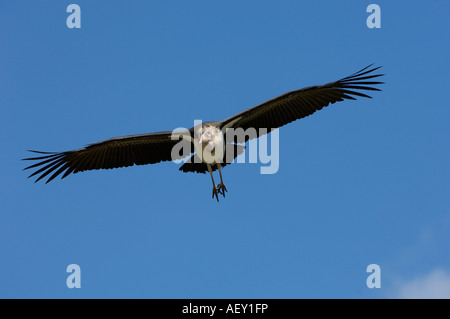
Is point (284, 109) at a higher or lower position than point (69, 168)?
higher

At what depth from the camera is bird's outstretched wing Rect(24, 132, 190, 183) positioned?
18312 millimetres

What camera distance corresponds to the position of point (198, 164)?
19000 mm

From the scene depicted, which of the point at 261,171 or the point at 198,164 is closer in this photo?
the point at 261,171

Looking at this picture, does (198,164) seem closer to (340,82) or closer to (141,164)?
(141,164)

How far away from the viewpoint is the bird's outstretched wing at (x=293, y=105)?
58.2 ft

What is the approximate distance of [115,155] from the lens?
18938mm

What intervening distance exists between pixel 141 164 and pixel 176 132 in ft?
4.80

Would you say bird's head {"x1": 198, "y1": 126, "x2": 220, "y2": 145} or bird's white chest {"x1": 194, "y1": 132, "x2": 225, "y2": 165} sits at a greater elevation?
bird's head {"x1": 198, "y1": 126, "x2": 220, "y2": 145}

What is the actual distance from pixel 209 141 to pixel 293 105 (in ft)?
7.19

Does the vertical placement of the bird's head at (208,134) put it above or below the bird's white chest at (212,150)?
above

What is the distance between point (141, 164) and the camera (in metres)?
19.2

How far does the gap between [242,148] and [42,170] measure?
479 centimetres

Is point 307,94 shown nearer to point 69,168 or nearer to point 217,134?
point 217,134

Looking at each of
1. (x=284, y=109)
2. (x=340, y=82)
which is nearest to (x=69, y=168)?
(x=284, y=109)
